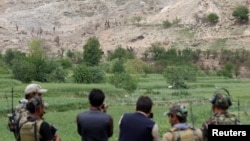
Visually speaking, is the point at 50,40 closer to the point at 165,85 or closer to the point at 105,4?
the point at 105,4

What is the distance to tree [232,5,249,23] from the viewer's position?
352 feet

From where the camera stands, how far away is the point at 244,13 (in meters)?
107

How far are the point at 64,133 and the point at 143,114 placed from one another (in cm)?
1281

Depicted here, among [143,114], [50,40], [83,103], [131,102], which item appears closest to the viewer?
[143,114]

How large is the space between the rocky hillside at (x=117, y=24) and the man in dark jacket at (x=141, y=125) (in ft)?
306

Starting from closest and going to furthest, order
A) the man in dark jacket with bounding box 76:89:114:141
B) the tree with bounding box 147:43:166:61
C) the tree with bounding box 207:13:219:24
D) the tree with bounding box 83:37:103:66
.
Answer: the man in dark jacket with bounding box 76:89:114:141, the tree with bounding box 83:37:103:66, the tree with bounding box 147:43:166:61, the tree with bounding box 207:13:219:24

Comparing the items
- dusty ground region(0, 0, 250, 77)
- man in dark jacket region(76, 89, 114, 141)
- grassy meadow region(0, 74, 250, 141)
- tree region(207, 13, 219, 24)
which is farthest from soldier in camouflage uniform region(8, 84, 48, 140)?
tree region(207, 13, 219, 24)

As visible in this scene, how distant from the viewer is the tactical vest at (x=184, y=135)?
33.4 ft

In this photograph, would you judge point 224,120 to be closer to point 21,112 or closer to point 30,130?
point 30,130

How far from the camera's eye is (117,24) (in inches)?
4715

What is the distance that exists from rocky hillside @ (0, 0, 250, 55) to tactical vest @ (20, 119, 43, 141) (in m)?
93.4

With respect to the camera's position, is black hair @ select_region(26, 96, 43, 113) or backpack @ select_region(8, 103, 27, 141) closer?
black hair @ select_region(26, 96, 43, 113)

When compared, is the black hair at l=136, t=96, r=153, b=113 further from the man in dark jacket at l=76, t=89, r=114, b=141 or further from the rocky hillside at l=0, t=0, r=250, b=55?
the rocky hillside at l=0, t=0, r=250, b=55

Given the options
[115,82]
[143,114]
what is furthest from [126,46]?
[143,114]
